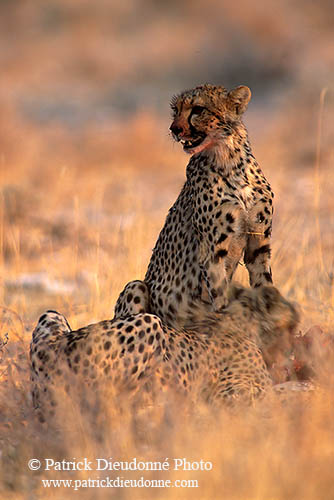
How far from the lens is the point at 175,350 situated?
11.6ft

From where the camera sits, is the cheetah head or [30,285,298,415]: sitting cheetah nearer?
[30,285,298,415]: sitting cheetah

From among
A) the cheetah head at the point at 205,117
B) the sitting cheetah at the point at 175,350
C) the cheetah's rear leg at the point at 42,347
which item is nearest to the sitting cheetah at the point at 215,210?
the cheetah head at the point at 205,117

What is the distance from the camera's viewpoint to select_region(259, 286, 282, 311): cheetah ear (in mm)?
3727

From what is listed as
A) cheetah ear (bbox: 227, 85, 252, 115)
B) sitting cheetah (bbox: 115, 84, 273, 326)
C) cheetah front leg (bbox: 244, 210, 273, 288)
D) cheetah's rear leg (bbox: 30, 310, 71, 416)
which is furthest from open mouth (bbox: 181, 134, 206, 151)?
cheetah's rear leg (bbox: 30, 310, 71, 416)

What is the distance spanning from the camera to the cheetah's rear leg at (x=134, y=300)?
13.9ft

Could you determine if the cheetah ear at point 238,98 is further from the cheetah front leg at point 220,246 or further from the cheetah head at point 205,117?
the cheetah front leg at point 220,246

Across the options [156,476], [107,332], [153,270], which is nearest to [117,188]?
[153,270]

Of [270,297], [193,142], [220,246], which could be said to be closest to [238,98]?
[193,142]

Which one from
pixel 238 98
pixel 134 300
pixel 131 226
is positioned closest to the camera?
pixel 238 98

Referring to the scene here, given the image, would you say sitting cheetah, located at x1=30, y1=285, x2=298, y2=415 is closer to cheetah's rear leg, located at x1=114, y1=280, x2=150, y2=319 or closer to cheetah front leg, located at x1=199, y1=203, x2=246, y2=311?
cheetah front leg, located at x1=199, y1=203, x2=246, y2=311

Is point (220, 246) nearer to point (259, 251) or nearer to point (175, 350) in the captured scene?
point (259, 251)

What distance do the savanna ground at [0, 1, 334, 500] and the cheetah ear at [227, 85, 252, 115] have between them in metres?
0.41

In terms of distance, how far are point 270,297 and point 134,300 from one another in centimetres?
86

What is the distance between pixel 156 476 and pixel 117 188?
9556mm
